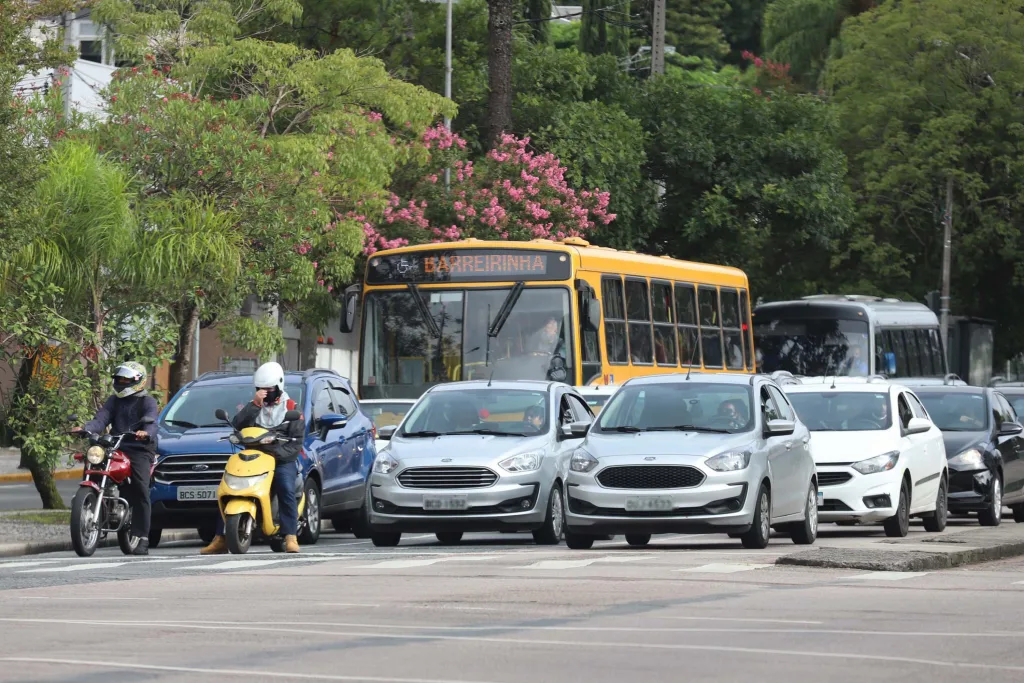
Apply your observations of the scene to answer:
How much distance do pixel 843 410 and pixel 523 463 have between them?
4.60m

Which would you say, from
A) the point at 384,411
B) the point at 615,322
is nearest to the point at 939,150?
the point at 615,322

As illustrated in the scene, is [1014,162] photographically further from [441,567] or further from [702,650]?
[702,650]

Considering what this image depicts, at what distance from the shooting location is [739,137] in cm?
5153

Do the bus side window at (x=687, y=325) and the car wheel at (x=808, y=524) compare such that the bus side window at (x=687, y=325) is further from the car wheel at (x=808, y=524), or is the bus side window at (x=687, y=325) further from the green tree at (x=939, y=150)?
the green tree at (x=939, y=150)

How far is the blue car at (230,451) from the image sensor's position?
21359mm

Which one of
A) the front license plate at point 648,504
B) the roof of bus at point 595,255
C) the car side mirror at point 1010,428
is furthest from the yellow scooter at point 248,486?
the car side mirror at point 1010,428

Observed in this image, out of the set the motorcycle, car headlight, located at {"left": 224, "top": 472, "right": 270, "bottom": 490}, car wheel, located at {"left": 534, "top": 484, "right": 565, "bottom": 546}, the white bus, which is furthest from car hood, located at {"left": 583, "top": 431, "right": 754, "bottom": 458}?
the white bus

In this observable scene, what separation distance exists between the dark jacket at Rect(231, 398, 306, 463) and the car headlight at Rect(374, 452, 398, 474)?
140cm

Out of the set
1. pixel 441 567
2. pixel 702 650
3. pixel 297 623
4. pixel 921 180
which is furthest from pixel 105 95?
pixel 921 180

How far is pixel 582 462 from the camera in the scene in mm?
19297

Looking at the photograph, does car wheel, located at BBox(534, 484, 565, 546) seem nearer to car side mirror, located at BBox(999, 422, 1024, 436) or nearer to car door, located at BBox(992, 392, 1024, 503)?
car side mirror, located at BBox(999, 422, 1024, 436)

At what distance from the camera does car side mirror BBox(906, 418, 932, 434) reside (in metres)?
22.8

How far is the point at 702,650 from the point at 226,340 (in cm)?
2215

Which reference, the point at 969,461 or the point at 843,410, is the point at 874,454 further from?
the point at 969,461
